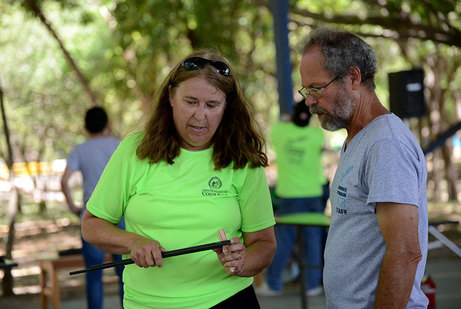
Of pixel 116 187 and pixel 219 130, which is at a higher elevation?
pixel 219 130

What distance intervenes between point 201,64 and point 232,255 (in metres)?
0.68

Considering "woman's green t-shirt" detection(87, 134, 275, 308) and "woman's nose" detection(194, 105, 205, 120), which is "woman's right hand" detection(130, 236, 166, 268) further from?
"woman's nose" detection(194, 105, 205, 120)

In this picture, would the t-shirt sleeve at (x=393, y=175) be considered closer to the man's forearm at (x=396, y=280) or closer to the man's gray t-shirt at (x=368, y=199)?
the man's gray t-shirt at (x=368, y=199)

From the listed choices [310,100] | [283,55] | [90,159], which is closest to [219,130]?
[310,100]

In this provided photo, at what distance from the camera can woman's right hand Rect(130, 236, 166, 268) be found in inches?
81.9

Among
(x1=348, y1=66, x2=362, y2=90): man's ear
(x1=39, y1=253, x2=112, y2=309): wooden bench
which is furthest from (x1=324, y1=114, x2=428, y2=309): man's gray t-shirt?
(x1=39, y1=253, x2=112, y2=309): wooden bench

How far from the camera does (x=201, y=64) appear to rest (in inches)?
90.0

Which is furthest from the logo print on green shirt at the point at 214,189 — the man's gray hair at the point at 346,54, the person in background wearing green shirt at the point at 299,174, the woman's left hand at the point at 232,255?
the person in background wearing green shirt at the point at 299,174

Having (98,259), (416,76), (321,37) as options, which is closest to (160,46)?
(416,76)

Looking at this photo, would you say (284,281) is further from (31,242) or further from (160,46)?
(31,242)

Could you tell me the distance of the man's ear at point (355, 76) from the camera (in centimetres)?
206

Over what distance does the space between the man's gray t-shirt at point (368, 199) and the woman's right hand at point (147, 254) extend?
1.87 ft

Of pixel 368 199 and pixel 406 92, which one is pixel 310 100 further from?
pixel 406 92

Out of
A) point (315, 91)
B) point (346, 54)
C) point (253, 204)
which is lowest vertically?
point (253, 204)
